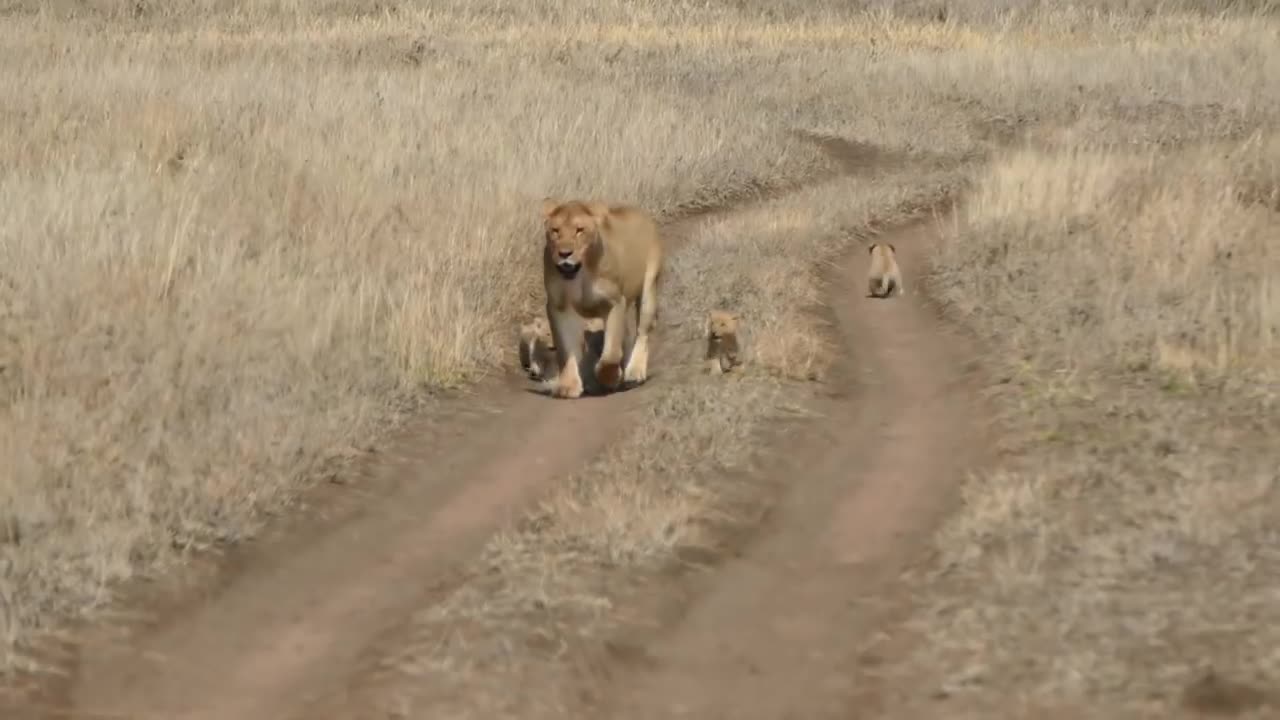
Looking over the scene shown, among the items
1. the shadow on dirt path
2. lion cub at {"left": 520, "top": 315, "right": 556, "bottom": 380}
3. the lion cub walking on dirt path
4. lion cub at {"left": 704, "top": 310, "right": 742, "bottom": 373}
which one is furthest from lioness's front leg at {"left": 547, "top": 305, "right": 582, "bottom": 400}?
the shadow on dirt path

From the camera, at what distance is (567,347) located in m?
9.62

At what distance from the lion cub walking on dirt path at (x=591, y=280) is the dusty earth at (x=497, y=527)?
0.28m

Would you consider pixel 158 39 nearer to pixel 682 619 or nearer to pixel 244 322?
pixel 244 322

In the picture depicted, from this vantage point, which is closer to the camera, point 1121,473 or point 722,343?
point 1121,473

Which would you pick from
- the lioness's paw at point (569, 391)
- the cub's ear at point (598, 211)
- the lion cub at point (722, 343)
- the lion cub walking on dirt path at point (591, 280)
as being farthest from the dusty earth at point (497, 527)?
the cub's ear at point (598, 211)

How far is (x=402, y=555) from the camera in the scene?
673cm

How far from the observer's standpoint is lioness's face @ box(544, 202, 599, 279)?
917 cm

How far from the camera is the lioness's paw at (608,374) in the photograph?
378 inches

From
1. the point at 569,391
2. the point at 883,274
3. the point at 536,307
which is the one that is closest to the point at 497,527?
the point at 569,391

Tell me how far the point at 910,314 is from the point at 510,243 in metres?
3.07

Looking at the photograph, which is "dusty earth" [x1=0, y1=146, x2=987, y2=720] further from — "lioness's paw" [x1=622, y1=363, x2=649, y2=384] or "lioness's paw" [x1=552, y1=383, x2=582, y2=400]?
"lioness's paw" [x1=622, y1=363, x2=649, y2=384]

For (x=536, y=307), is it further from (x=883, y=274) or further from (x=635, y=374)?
(x=883, y=274)

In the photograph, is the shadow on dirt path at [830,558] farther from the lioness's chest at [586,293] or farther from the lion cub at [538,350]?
the lion cub at [538,350]

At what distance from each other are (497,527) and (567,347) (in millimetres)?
2794
